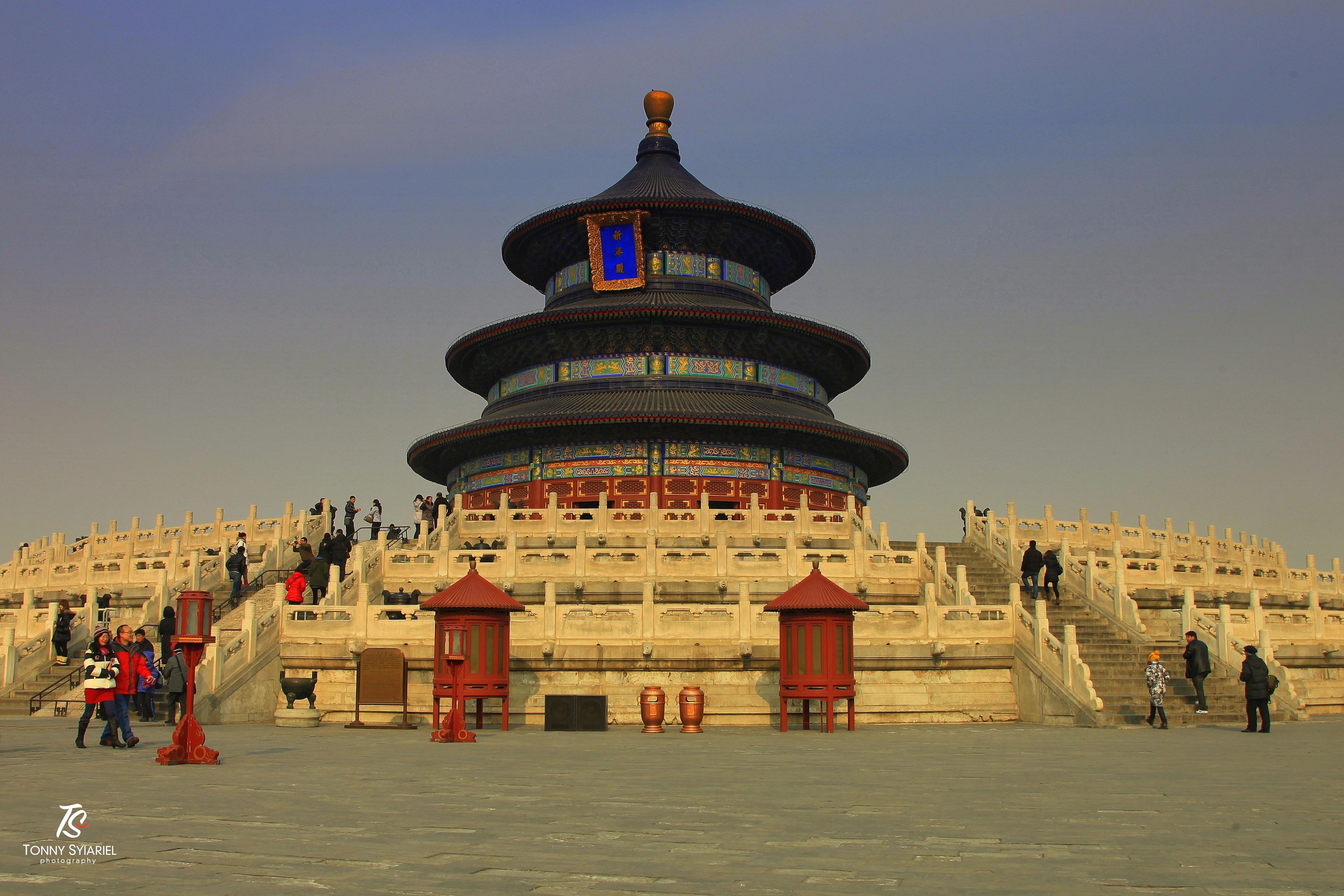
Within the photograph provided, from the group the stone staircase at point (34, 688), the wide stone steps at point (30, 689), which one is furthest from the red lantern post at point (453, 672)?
the wide stone steps at point (30, 689)

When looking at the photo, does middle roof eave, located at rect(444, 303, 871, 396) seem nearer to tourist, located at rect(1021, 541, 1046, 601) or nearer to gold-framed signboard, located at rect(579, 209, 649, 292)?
gold-framed signboard, located at rect(579, 209, 649, 292)

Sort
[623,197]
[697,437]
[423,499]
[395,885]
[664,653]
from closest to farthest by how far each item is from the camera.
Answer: [395,885] → [664,653] → [423,499] → [697,437] → [623,197]

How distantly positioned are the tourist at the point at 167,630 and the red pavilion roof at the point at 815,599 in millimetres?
10423

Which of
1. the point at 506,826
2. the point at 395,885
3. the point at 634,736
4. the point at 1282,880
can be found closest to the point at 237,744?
the point at 634,736

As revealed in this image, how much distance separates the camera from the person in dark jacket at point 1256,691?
1772 centimetres

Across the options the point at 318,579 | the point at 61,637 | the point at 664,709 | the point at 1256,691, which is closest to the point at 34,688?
the point at 61,637

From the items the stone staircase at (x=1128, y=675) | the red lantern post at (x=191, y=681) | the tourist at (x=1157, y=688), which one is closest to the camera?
the red lantern post at (x=191, y=681)

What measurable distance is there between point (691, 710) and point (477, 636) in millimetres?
3338

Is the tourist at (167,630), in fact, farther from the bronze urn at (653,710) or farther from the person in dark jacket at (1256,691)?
the person in dark jacket at (1256,691)

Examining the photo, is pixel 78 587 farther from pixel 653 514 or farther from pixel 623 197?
pixel 623 197

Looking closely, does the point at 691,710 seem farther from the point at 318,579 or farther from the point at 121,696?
the point at 318,579

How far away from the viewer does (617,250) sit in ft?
151

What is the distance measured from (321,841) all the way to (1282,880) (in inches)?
200

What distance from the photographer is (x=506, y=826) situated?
7824 mm
